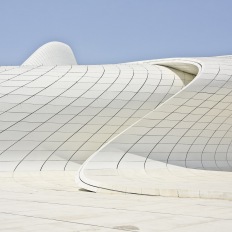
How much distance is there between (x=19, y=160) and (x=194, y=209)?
13.2 meters

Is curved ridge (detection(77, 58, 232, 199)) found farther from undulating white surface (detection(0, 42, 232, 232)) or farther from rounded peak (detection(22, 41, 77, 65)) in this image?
rounded peak (detection(22, 41, 77, 65))

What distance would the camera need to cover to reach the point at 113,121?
20.8m

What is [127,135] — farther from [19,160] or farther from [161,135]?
[19,160]

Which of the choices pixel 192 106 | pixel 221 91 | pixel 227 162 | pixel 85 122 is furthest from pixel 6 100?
pixel 227 162

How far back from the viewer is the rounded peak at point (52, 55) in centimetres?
3625

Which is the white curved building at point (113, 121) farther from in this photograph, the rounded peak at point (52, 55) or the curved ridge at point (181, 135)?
the rounded peak at point (52, 55)

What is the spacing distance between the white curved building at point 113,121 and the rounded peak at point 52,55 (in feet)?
47.6

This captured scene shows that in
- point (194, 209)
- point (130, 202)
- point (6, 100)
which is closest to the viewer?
point (194, 209)

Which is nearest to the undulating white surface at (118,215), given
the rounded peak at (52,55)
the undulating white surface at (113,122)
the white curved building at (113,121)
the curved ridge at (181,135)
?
the undulating white surface at (113,122)

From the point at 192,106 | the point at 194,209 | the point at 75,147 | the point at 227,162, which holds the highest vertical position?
the point at 194,209

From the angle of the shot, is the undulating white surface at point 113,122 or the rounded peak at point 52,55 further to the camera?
the rounded peak at point 52,55

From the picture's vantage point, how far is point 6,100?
1977 centimetres

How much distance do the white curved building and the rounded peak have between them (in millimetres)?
14505

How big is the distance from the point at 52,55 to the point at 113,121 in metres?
18.0
